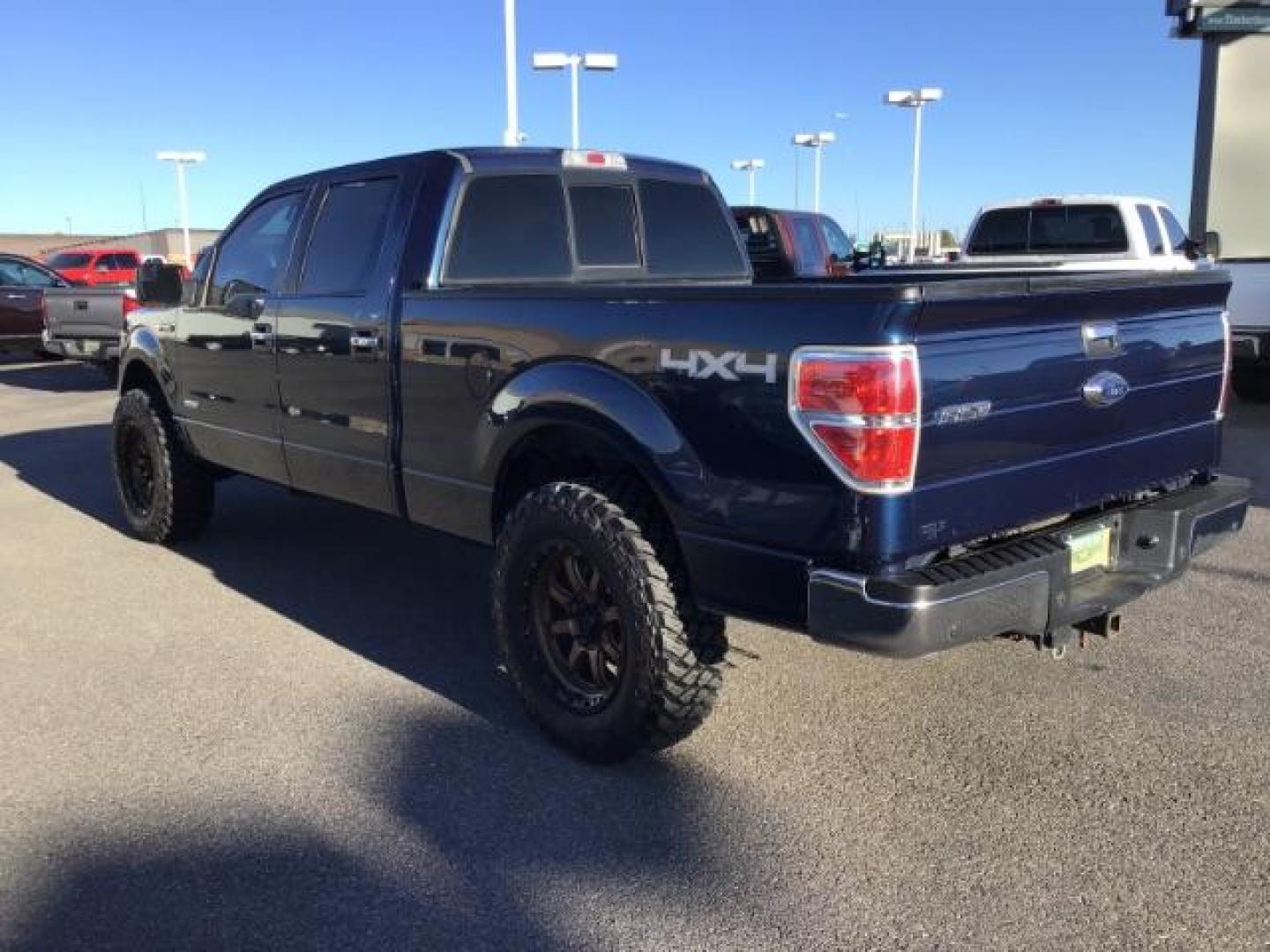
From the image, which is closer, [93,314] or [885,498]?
[885,498]

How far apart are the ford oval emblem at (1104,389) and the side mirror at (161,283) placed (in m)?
4.69

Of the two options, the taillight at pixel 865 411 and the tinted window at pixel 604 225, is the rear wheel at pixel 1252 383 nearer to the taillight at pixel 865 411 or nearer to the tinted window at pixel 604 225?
the tinted window at pixel 604 225

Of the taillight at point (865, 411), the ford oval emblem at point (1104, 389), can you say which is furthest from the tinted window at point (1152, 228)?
the taillight at point (865, 411)

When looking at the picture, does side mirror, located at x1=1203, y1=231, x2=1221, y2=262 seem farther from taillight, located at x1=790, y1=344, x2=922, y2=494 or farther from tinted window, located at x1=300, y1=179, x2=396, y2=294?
taillight, located at x1=790, y1=344, x2=922, y2=494

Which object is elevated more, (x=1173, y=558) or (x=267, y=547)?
(x=1173, y=558)

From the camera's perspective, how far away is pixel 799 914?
9.00ft

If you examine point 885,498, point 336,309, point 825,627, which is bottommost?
point 825,627

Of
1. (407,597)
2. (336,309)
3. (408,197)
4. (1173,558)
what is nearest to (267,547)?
(407,597)

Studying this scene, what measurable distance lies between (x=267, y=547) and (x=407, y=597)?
1413 millimetres

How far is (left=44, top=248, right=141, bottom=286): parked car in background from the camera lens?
2648cm

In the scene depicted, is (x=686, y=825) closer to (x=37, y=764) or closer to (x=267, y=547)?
(x=37, y=764)

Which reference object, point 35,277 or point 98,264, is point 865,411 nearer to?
point 35,277

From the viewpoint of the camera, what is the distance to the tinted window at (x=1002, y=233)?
1177 centimetres

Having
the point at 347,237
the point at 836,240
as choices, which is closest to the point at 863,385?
the point at 347,237
